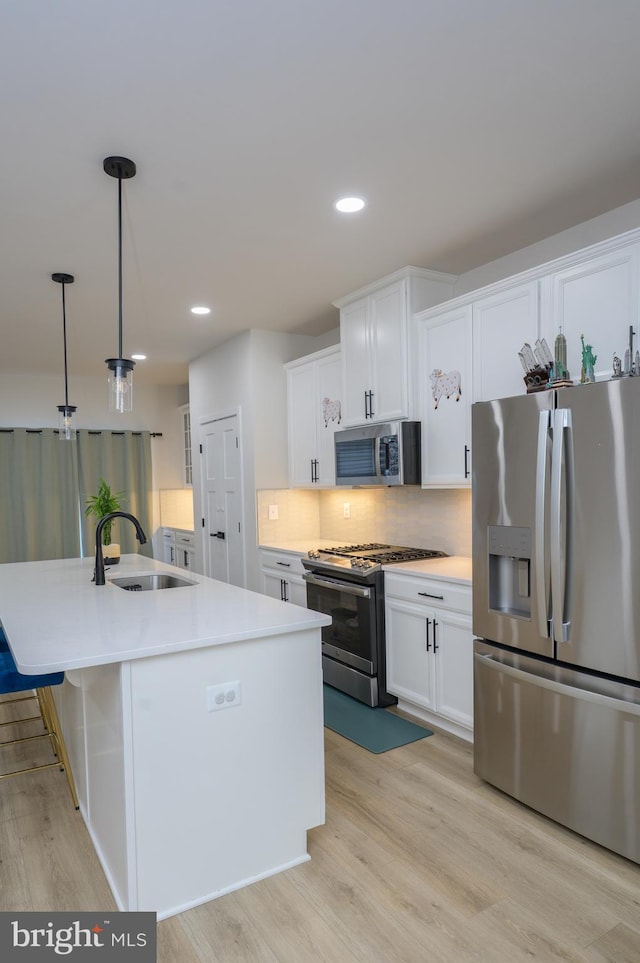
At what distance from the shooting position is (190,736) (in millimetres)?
1881

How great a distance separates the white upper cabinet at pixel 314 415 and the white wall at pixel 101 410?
267cm

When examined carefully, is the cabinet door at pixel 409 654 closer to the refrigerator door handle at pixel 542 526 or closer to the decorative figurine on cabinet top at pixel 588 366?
the refrigerator door handle at pixel 542 526

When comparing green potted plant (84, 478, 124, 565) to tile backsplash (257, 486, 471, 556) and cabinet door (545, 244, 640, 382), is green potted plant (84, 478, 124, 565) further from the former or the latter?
cabinet door (545, 244, 640, 382)

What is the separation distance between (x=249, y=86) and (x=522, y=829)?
2856 mm

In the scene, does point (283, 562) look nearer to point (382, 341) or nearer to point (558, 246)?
point (382, 341)

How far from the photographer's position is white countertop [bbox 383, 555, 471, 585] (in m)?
3.04

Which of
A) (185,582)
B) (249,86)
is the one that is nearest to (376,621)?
(185,582)

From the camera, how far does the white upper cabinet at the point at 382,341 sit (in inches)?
139

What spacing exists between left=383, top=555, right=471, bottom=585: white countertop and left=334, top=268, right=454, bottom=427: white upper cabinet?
2.93 ft

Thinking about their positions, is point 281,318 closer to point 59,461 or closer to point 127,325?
point 127,325

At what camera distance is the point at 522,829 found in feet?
7.57

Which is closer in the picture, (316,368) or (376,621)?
(376,621)

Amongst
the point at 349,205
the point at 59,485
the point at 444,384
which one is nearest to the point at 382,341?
the point at 444,384

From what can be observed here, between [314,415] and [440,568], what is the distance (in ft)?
5.78
